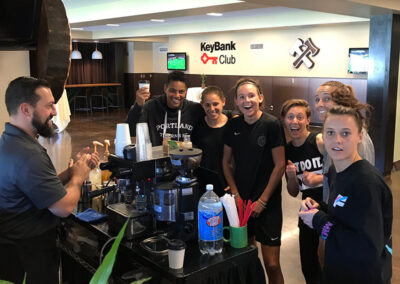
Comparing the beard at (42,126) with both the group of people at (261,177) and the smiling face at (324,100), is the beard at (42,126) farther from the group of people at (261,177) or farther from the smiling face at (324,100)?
the smiling face at (324,100)

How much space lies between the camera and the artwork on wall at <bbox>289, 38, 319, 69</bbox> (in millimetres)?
10734

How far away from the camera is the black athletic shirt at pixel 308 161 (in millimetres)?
2597

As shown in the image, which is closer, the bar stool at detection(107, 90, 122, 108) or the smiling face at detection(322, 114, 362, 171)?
the smiling face at detection(322, 114, 362, 171)

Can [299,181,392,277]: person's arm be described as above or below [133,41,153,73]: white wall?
below

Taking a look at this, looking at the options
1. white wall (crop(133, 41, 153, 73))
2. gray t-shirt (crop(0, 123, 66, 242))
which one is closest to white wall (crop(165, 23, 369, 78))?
white wall (crop(133, 41, 153, 73))

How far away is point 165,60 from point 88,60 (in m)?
3.57

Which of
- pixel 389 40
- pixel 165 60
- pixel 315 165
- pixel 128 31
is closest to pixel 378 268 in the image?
pixel 315 165

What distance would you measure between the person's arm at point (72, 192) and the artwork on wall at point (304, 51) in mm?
9505

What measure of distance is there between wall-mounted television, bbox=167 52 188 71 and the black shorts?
12.4 meters

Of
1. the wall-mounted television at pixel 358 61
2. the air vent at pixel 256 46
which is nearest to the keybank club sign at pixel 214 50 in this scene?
the air vent at pixel 256 46

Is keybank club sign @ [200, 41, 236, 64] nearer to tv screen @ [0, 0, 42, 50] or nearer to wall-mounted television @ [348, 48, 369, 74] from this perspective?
wall-mounted television @ [348, 48, 369, 74]

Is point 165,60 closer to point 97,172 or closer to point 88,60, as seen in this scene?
point 88,60

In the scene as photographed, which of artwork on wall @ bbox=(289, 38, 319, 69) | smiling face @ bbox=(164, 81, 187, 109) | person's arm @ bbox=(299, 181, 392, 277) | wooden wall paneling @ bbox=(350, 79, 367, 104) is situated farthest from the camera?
artwork on wall @ bbox=(289, 38, 319, 69)

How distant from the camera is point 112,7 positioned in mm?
8430
